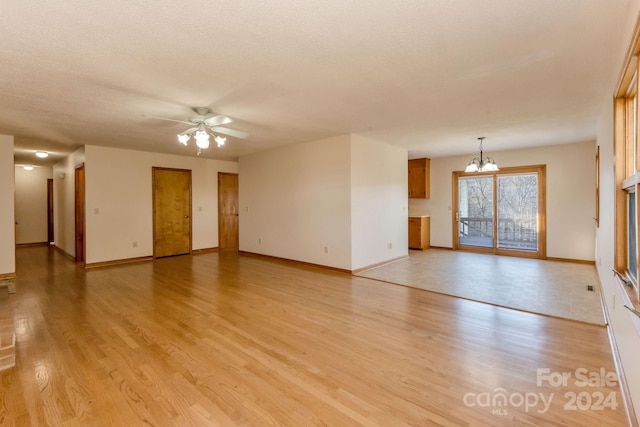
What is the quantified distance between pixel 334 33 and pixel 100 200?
19.7 feet

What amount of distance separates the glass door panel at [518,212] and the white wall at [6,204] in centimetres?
957

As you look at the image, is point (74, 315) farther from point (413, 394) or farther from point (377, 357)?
point (413, 394)

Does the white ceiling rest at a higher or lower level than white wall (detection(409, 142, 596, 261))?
higher

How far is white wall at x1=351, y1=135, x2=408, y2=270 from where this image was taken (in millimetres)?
5262

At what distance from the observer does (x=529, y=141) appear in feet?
19.3

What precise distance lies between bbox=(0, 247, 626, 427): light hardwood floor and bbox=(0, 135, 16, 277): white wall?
132 centimetres

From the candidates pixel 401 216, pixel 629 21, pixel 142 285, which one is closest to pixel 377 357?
pixel 629 21

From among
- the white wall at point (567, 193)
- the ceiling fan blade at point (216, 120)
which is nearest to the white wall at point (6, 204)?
the ceiling fan blade at point (216, 120)

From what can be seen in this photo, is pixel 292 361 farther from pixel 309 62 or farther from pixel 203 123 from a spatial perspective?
pixel 203 123

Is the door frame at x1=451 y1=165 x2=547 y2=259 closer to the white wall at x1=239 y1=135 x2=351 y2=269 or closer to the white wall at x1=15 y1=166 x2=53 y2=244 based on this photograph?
the white wall at x1=239 y1=135 x2=351 y2=269

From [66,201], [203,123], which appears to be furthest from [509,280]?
[66,201]

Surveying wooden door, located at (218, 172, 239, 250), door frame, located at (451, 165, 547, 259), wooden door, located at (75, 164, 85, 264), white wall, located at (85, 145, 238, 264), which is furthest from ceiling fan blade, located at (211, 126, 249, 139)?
door frame, located at (451, 165, 547, 259)

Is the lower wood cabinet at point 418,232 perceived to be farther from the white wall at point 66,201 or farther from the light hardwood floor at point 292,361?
the white wall at point 66,201

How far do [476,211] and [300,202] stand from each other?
4550mm
